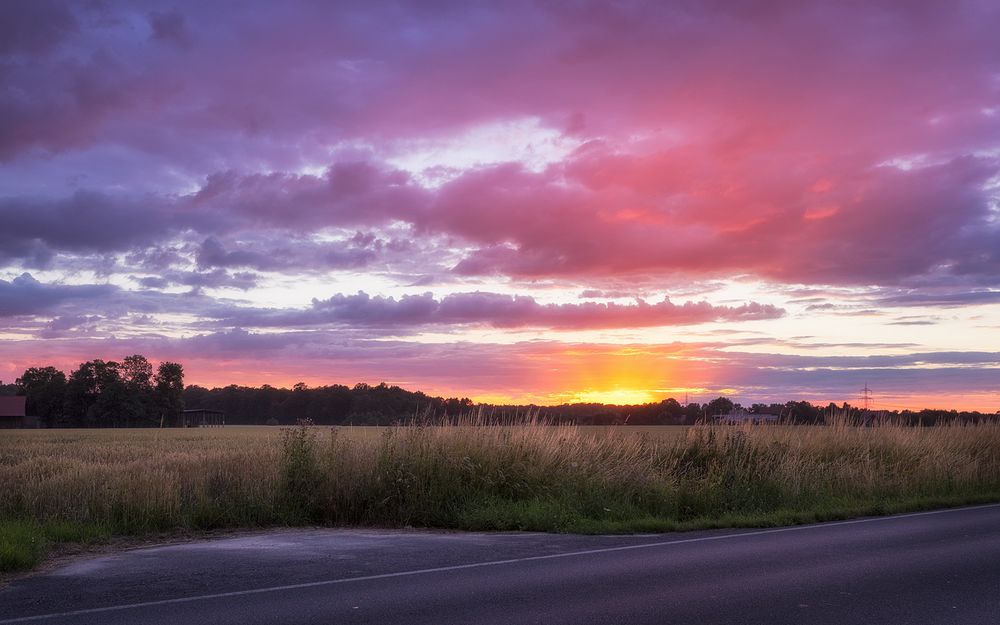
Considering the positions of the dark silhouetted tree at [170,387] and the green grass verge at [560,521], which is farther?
the dark silhouetted tree at [170,387]

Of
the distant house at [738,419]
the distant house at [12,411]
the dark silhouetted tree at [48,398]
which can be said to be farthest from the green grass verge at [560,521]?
the dark silhouetted tree at [48,398]

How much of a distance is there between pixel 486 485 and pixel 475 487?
0.23m

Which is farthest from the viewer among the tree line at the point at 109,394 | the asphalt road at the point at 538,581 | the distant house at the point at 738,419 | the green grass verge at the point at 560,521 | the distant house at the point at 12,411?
the tree line at the point at 109,394

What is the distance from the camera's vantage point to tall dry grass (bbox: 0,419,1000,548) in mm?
14555

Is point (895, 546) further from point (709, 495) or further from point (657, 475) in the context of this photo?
point (657, 475)

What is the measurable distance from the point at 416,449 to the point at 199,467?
5.28 m

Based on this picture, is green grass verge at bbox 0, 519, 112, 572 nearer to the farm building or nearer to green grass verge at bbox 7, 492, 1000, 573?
green grass verge at bbox 7, 492, 1000, 573

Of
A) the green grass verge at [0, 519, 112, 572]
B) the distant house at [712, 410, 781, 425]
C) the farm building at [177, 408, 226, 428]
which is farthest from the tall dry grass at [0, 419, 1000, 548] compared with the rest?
the farm building at [177, 408, 226, 428]

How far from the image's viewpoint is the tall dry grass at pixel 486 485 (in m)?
14.6

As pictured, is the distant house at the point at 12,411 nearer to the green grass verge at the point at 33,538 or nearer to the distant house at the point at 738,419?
the distant house at the point at 738,419

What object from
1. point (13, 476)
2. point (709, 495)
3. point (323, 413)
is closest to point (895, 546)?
point (709, 495)

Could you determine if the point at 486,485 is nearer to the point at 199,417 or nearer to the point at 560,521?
the point at 560,521

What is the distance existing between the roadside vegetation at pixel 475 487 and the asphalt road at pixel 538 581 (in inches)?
73.2

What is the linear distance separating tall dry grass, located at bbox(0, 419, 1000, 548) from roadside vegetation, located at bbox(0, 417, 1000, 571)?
0.03 metres
